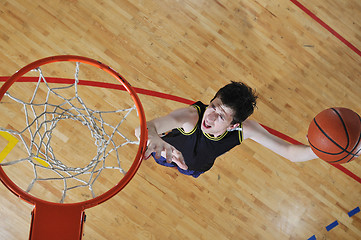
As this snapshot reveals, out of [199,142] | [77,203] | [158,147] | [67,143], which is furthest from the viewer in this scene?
[67,143]

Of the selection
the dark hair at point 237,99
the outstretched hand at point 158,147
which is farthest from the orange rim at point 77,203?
the dark hair at point 237,99

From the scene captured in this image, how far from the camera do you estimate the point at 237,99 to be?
2.14m

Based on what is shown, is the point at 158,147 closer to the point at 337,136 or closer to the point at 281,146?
the point at 281,146

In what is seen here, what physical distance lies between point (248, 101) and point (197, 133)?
0.43m

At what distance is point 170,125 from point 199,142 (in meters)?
0.33

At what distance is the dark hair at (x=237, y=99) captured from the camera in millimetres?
2127

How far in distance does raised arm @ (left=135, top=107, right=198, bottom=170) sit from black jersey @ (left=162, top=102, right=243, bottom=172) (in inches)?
1.9

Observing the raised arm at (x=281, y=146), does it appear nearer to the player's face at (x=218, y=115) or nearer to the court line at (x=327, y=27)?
A: the player's face at (x=218, y=115)

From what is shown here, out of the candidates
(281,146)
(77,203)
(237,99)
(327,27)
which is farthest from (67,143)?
(327,27)

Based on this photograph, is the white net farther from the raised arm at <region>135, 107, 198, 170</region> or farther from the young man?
the raised arm at <region>135, 107, 198, 170</region>

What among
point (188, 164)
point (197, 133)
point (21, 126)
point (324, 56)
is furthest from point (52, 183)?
point (324, 56)

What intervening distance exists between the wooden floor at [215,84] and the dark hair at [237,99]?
47.1 inches

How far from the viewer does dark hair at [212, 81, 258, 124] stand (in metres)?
2.13

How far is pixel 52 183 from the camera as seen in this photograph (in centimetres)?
304
